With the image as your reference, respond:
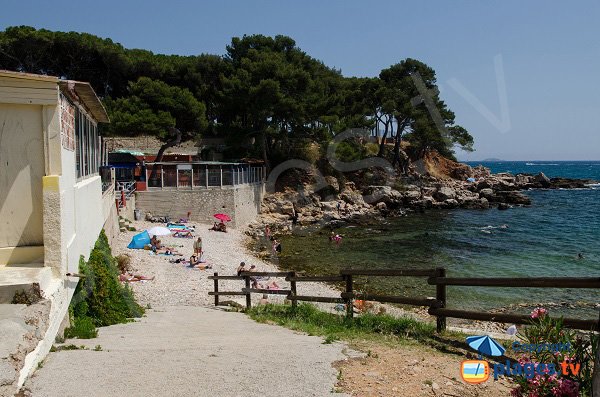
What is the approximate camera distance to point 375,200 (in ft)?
156

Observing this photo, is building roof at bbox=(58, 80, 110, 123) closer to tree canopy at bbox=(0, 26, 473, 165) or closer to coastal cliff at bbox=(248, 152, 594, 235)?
coastal cliff at bbox=(248, 152, 594, 235)

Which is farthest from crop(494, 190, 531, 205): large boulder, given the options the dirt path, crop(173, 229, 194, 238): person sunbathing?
the dirt path

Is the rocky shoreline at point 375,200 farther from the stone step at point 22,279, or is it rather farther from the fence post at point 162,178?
the stone step at point 22,279

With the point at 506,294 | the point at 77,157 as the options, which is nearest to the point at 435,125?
the point at 506,294

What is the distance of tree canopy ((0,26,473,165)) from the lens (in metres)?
38.9

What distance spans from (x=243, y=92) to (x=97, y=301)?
108 ft

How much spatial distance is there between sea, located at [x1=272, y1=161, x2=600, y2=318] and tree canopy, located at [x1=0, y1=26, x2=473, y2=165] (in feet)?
36.3

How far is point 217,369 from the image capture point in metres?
5.26

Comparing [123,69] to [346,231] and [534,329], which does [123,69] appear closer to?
[346,231]

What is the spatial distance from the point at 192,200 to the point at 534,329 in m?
29.7

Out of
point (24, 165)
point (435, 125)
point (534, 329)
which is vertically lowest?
point (534, 329)

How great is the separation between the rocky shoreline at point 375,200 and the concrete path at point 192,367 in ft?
87.0

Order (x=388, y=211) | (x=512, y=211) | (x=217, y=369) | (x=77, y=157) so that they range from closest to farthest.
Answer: (x=217, y=369), (x=77, y=157), (x=388, y=211), (x=512, y=211)

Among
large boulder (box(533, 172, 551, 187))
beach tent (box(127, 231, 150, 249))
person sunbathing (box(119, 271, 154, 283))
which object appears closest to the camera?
person sunbathing (box(119, 271, 154, 283))
